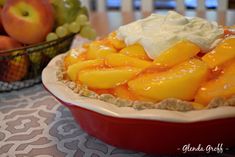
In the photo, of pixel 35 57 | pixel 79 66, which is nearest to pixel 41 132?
pixel 79 66

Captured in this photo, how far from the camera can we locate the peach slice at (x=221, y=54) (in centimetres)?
64

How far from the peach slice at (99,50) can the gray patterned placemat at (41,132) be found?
0.16m

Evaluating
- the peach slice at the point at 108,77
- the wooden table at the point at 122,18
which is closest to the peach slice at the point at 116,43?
the peach slice at the point at 108,77

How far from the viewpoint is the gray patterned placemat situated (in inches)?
Result: 27.3

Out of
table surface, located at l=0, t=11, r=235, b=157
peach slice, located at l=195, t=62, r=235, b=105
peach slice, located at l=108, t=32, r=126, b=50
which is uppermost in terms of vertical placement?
peach slice, located at l=108, t=32, r=126, b=50

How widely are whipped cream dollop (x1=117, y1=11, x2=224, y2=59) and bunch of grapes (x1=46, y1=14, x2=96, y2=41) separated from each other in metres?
0.27

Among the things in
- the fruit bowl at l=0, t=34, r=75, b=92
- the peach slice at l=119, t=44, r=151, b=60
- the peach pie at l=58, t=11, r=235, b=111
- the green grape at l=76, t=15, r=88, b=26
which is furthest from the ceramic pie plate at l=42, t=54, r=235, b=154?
the green grape at l=76, t=15, r=88, b=26

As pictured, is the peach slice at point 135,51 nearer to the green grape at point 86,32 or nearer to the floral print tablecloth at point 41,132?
the floral print tablecloth at point 41,132

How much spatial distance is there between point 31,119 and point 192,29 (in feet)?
1.35

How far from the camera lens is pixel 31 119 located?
2.74ft

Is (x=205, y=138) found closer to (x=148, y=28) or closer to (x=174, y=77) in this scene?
(x=174, y=77)

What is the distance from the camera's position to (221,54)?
2.13 ft

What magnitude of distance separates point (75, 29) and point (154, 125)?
0.53m

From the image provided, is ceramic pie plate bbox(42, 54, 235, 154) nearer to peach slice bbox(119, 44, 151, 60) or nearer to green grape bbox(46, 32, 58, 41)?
peach slice bbox(119, 44, 151, 60)
